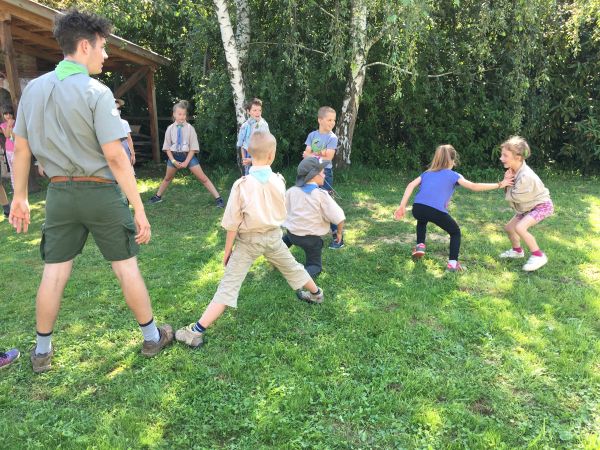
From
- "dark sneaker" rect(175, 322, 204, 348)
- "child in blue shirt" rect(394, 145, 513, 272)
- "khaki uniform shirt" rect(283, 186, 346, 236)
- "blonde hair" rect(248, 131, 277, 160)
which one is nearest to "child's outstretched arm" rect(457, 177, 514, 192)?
"child in blue shirt" rect(394, 145, 513, 272)

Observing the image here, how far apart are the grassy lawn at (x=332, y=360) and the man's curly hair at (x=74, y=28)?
2.00m

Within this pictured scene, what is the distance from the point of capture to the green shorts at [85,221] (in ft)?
9.16

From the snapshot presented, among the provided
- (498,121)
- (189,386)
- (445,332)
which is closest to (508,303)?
(445,332)

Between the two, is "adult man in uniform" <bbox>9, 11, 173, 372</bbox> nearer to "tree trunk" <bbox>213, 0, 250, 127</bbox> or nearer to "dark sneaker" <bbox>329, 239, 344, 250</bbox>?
"dark sneaker" <bbox>329, 239, 344, 250</bbox>

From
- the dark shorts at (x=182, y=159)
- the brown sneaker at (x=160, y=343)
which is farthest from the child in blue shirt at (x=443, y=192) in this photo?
the dark shorts at (x=182, y=159)

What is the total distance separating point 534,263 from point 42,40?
1086 centimetres

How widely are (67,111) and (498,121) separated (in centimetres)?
925

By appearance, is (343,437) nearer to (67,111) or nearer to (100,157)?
(100,157)

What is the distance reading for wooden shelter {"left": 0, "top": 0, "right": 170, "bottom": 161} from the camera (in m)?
8.41

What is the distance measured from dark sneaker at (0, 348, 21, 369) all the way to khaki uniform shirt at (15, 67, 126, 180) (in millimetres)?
1348

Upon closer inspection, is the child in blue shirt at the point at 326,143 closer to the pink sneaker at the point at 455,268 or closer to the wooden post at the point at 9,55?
the pink sneaker at the point at 455,268

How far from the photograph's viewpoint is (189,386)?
2.91 meters

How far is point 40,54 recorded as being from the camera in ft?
38.6

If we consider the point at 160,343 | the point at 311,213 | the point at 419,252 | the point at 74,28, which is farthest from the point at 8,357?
the point at 419,252
